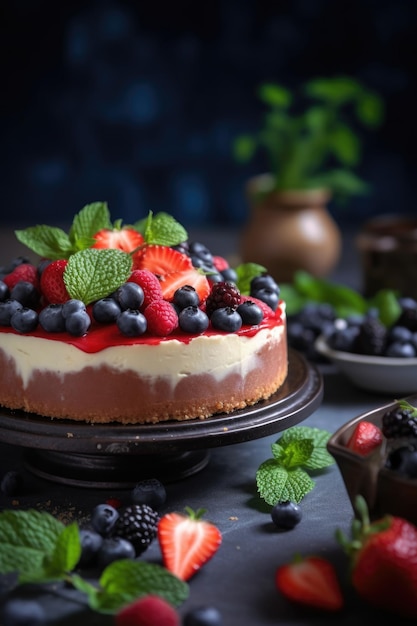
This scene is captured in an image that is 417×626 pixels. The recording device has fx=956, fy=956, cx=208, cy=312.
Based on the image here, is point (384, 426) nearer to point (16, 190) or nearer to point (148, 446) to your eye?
point (148, 446)

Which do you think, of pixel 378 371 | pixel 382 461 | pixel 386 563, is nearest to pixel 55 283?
pixel 382 461

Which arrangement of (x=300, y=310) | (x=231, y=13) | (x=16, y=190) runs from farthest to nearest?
(x=16, y=190)
(x=231, y=13)
(x=300, y=310)

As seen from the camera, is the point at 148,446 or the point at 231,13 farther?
the point at 231,13

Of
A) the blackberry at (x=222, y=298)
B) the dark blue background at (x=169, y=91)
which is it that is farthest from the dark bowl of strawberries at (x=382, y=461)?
the dark blue background at (x=169, y=91)

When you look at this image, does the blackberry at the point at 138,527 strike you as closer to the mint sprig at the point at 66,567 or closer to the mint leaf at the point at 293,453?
the mint sprig at the point at 66,567

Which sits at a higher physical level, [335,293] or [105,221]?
[105,221]

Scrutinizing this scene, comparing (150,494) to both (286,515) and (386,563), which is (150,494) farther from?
(386,563)

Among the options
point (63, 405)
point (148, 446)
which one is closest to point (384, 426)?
point (148, 446)
